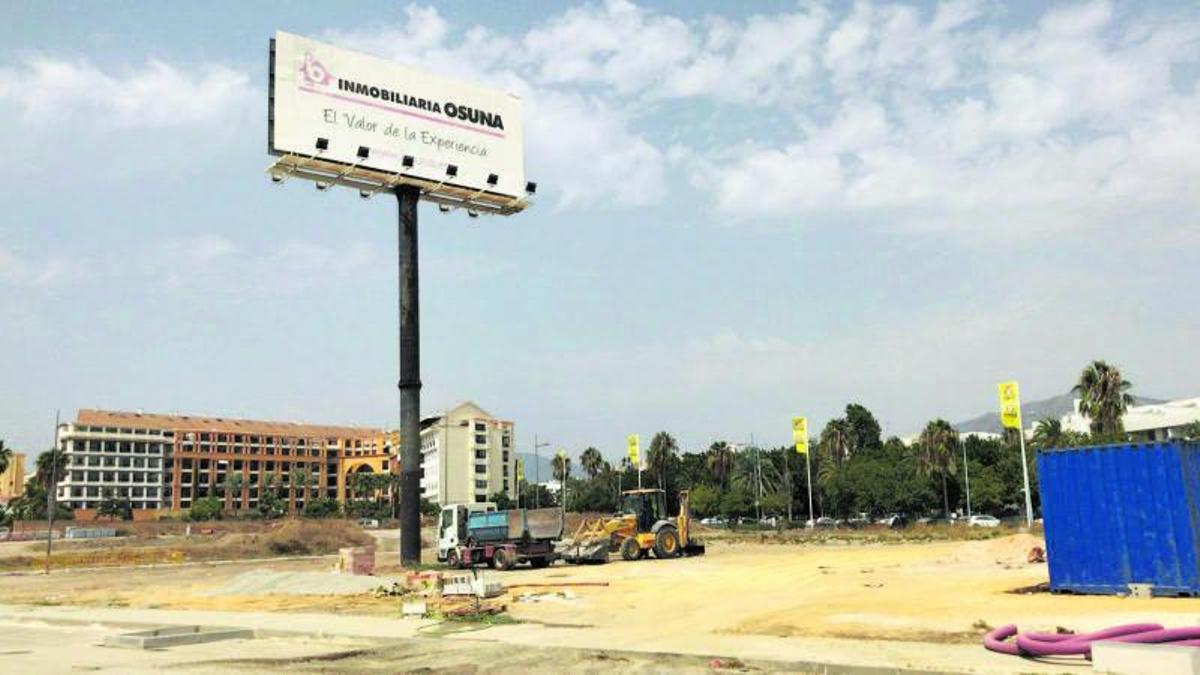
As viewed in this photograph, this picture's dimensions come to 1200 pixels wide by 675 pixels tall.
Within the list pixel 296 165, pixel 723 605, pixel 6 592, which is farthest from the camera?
pixel 296 165

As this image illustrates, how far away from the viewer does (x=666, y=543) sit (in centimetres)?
4000

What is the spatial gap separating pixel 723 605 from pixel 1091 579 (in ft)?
25.4

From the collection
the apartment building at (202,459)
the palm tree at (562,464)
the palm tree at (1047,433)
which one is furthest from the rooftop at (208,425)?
the palm tree at (1047,433)

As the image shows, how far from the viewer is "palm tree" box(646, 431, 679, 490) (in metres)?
133

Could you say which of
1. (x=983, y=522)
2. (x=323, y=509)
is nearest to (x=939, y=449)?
(x=983, y=522)

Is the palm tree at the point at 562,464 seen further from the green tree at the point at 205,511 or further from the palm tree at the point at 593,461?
the green tree at the point at 205,511

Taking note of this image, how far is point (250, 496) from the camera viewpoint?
7013 inches

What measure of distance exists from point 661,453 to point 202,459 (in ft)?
307

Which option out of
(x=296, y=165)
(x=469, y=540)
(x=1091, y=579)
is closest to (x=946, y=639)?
(x=1091, y=579)

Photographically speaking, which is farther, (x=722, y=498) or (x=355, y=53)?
(x=722, y=498)

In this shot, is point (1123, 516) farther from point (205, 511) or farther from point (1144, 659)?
point (205, 511)

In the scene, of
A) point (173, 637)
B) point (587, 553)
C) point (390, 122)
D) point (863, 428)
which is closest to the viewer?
point (173, 637)

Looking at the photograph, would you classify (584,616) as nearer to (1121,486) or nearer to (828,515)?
(1121,486)

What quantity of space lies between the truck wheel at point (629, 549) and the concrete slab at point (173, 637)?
21.1 m
